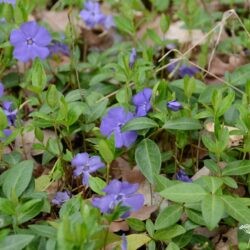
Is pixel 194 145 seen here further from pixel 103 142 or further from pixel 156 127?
pixel 103 142

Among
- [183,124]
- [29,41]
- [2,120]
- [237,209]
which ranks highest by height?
[29,41]

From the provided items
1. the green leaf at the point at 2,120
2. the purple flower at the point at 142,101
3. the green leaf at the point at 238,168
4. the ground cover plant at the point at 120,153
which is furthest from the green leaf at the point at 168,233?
the green leaf at the point at 2,120

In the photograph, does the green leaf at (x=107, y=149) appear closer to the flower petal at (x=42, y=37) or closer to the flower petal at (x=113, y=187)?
the flower petal at (x=113, y=187)

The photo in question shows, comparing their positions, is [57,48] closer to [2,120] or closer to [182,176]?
[2,120]

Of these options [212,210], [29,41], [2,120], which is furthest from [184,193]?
[29,41]

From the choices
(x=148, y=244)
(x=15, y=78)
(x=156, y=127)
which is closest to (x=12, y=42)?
(x=15, y=78)

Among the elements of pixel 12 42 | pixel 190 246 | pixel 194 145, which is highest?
pixel 12 42
